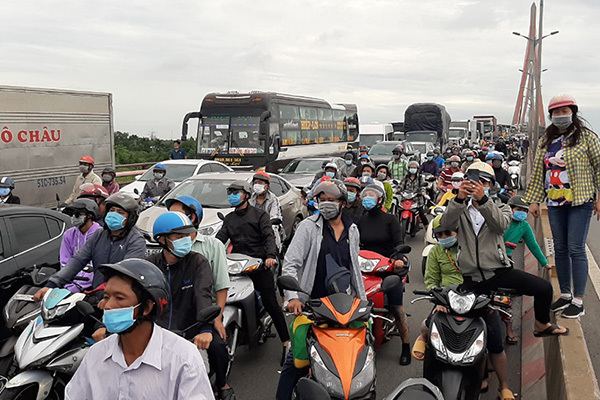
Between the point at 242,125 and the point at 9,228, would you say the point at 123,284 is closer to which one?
the point at 9,228

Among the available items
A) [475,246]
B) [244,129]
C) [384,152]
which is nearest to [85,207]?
[475,246]

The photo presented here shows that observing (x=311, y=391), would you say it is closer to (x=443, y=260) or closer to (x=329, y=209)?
(x=329, y=209)

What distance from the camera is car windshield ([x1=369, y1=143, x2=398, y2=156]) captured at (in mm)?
23573

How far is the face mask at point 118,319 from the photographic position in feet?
7.30

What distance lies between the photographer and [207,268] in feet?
13.6

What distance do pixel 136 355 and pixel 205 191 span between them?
25.2ft

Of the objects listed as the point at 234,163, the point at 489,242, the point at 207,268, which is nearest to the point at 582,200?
the point at 489,242

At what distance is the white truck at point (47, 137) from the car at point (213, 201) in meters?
5.78

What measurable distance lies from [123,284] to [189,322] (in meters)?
1.88

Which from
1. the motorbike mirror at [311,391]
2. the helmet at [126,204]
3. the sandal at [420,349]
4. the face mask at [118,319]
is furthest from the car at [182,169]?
the face mask at [118,319]

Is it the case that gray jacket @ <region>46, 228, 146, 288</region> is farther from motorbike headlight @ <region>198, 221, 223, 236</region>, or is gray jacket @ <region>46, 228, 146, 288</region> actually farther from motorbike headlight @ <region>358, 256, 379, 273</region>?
motorbike headlight @ <region>198, 221, 223, 236</region>

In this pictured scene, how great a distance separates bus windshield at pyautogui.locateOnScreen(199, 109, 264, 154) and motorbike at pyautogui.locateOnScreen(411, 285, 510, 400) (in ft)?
54.7

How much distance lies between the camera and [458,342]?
396cm

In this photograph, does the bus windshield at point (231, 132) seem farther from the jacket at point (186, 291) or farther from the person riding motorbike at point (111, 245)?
the jacket at point (186, 291)
